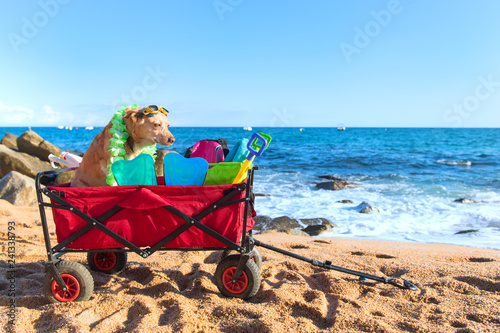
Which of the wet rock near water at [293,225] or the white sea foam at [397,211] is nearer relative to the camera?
the white sea foam at [397,211]

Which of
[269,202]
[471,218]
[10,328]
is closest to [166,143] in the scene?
[10,328]

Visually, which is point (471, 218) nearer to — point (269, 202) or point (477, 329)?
point (269, 202)

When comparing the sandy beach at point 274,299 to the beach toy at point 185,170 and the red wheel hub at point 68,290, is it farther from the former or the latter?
the beach toy at point 185,170

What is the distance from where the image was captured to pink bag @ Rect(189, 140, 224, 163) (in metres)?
3.54

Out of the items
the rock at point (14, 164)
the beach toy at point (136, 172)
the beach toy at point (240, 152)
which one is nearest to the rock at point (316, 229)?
the beach toy at point (240, 152)

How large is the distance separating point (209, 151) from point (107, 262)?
161 cm

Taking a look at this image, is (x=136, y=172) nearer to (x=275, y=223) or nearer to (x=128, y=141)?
(x=128, y=141)

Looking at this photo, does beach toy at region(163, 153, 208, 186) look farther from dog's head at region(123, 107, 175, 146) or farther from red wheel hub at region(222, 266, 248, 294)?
red wheel hub at region(222, 266, 248, 294)

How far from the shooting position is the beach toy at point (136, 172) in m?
2.91

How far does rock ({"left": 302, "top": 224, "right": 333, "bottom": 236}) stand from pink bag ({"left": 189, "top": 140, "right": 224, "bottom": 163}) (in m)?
3.84

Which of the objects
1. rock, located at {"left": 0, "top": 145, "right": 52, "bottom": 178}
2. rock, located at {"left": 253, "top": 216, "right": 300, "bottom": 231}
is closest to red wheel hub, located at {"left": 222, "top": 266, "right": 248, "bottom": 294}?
rock, located at {"left": 253, "top": 216, "right": 300, "bottom": 231}

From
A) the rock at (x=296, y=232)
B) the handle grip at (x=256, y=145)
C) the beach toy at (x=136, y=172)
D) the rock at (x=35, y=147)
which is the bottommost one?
the rock at (x=296, y=232)

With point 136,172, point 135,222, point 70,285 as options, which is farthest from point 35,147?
point 135,222

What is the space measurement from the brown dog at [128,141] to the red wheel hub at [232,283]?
4.47ft
